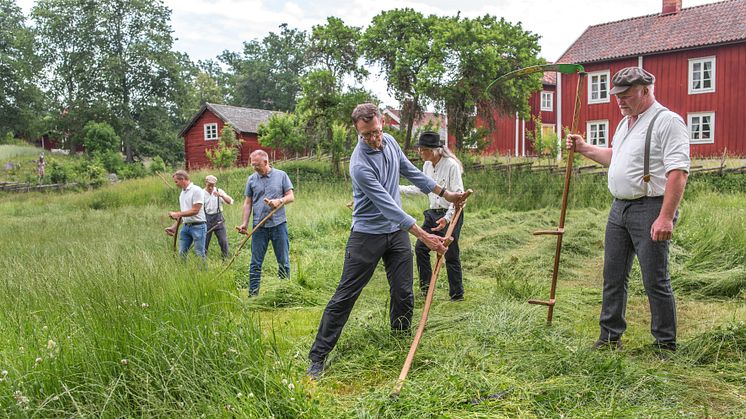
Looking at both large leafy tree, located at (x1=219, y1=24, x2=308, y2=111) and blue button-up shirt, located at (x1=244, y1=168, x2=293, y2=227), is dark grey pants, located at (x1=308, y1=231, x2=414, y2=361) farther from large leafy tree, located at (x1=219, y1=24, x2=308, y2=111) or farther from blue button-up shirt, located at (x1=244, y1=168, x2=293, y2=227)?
large leafy tree, located at (x1=219, y1=24, x2=308, y2=111)

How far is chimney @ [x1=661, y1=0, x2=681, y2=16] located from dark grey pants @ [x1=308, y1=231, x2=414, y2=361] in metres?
26.1

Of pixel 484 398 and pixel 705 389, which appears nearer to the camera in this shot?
pixel 484 398

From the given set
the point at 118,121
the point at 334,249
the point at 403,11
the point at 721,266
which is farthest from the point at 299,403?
the point at 118,121

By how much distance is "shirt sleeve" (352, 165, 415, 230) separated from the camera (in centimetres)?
392

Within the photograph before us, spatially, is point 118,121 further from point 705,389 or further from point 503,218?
point 705,389

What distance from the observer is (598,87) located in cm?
2645

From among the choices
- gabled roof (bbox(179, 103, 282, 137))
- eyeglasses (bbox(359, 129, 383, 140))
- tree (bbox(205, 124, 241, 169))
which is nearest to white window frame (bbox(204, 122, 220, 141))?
gabled roof (bbox(179, 103, 282, 137))

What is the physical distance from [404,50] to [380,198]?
20063 mm

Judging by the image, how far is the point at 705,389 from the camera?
3.52 m

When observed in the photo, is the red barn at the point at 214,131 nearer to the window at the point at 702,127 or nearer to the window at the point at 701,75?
the window at the point at 702,127

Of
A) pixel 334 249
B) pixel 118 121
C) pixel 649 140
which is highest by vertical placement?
pixel 118 121

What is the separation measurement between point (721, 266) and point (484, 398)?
193 inches

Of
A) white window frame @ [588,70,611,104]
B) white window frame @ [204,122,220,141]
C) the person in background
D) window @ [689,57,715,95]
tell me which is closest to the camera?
the person in background

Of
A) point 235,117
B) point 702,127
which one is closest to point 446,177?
point 702,127
